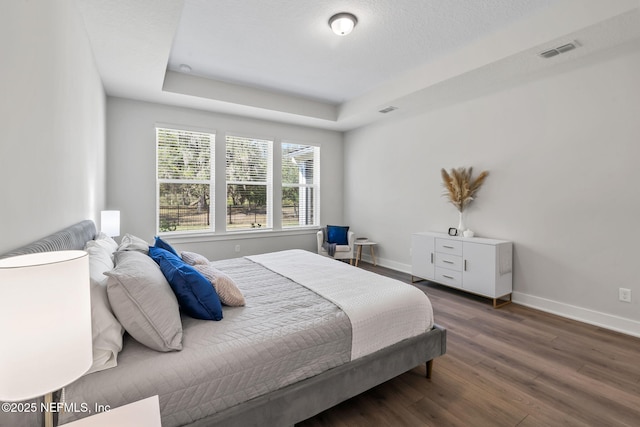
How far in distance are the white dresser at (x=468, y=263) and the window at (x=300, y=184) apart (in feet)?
7.64

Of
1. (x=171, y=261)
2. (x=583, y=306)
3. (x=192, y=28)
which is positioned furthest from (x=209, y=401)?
(x=583, y=306)

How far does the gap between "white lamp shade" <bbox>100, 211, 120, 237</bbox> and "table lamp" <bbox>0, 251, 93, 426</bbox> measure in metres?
2.73

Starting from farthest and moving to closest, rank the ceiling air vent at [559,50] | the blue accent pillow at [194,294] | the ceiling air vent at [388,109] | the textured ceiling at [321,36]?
the ceiling air vent at [388,109], the ceiling air vent at [559,50], the textured ceiling at [321,36], the blue accent pillow at [194,294]

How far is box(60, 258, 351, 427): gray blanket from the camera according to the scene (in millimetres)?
1171

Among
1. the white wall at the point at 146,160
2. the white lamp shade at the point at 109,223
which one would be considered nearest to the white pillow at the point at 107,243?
the white lamp shade at the point at 109,223

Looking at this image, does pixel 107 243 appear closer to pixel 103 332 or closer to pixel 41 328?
pixel 103 332

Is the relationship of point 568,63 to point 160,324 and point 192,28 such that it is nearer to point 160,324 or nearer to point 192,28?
point 192,28

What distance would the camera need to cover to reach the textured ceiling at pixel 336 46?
96.3 inches

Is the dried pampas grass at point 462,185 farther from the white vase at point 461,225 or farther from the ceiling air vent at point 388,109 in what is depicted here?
the ceiling air vent at point 388,109

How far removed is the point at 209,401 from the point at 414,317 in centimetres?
135

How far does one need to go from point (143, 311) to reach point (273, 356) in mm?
643

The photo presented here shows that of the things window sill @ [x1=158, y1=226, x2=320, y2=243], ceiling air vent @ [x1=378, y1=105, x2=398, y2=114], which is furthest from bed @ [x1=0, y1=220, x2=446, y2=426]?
ceiling air vent @ [x1=378, y1=105, x2=398, y2=114]

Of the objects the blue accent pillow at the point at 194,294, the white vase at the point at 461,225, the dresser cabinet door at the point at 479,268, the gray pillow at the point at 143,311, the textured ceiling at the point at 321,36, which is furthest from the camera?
the white vase at the point at 461,225

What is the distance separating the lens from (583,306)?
3035 millimetres
